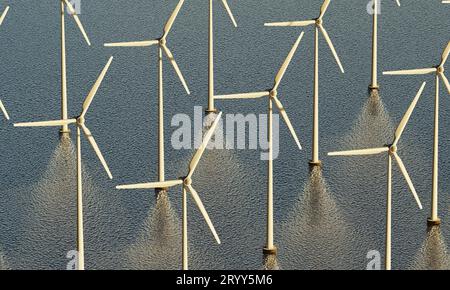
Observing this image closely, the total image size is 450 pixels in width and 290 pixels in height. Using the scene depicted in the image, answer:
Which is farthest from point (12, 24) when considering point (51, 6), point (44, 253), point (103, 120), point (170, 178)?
point (44, 253)

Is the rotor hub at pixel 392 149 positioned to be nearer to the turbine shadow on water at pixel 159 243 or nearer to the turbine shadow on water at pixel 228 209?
the turbine shadow on water at pixel 228 209

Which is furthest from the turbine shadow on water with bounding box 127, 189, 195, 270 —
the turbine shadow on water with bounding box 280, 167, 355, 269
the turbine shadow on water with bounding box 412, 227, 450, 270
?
the turbine shadow on water with bounding box 412, 227, 450, 270

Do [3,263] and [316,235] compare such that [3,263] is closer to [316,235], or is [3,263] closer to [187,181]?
[187,181]

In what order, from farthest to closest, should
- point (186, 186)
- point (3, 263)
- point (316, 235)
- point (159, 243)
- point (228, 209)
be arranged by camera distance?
1. point (228, 209)
2. point (316, 235)
3. point (159, 243)
4. point (3, 263)
5. point (186, 186)

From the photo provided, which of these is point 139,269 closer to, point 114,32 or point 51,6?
point 114,32

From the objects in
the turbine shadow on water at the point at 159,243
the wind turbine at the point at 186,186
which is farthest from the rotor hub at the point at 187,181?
the turbine shadow on water at the point at 159,243

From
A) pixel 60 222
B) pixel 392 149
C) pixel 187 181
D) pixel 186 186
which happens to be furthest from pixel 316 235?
pixel 187 181
